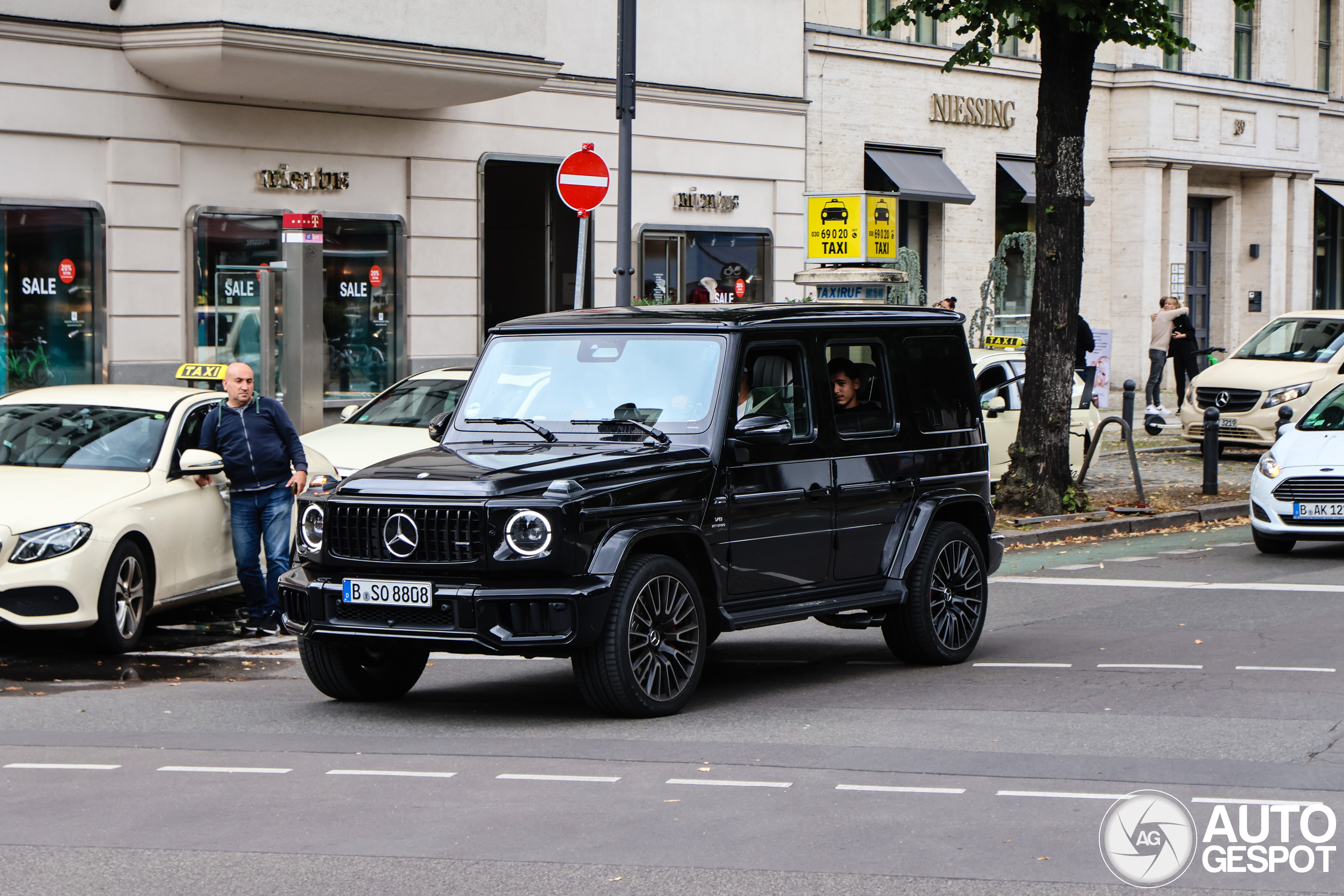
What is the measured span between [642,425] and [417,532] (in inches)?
51.7

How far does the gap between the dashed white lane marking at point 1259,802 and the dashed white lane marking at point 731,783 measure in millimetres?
1504

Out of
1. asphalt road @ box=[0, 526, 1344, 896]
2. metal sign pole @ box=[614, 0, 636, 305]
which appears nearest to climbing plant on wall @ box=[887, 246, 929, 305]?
metal sign pole @ box=[614, 0, 636, 305]

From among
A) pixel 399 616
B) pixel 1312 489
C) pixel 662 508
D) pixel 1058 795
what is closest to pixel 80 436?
pixel 399 616

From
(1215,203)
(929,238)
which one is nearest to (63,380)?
(929,238)

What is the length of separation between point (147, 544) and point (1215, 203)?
30702mm

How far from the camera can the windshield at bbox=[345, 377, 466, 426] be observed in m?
15.0

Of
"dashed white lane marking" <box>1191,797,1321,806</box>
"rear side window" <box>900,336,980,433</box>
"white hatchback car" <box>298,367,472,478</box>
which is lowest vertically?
"dashed white lane marking" <box>1191,797,1321,806</box>

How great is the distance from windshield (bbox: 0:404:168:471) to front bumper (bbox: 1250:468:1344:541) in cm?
862

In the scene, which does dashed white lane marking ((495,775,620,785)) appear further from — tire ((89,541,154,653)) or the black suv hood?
tire ((89,541,154,653))

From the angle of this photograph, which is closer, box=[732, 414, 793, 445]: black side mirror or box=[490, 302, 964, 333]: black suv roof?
box=[732, 414, 793, 445]: black side mirror

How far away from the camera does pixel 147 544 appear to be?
10.5m

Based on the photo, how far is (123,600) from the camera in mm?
10289

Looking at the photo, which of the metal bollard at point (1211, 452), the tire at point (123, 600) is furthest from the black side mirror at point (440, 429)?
the metal bollard at point (1211, 452)

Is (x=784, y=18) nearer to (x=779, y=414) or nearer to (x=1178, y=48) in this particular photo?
(x=1178, y=48)
